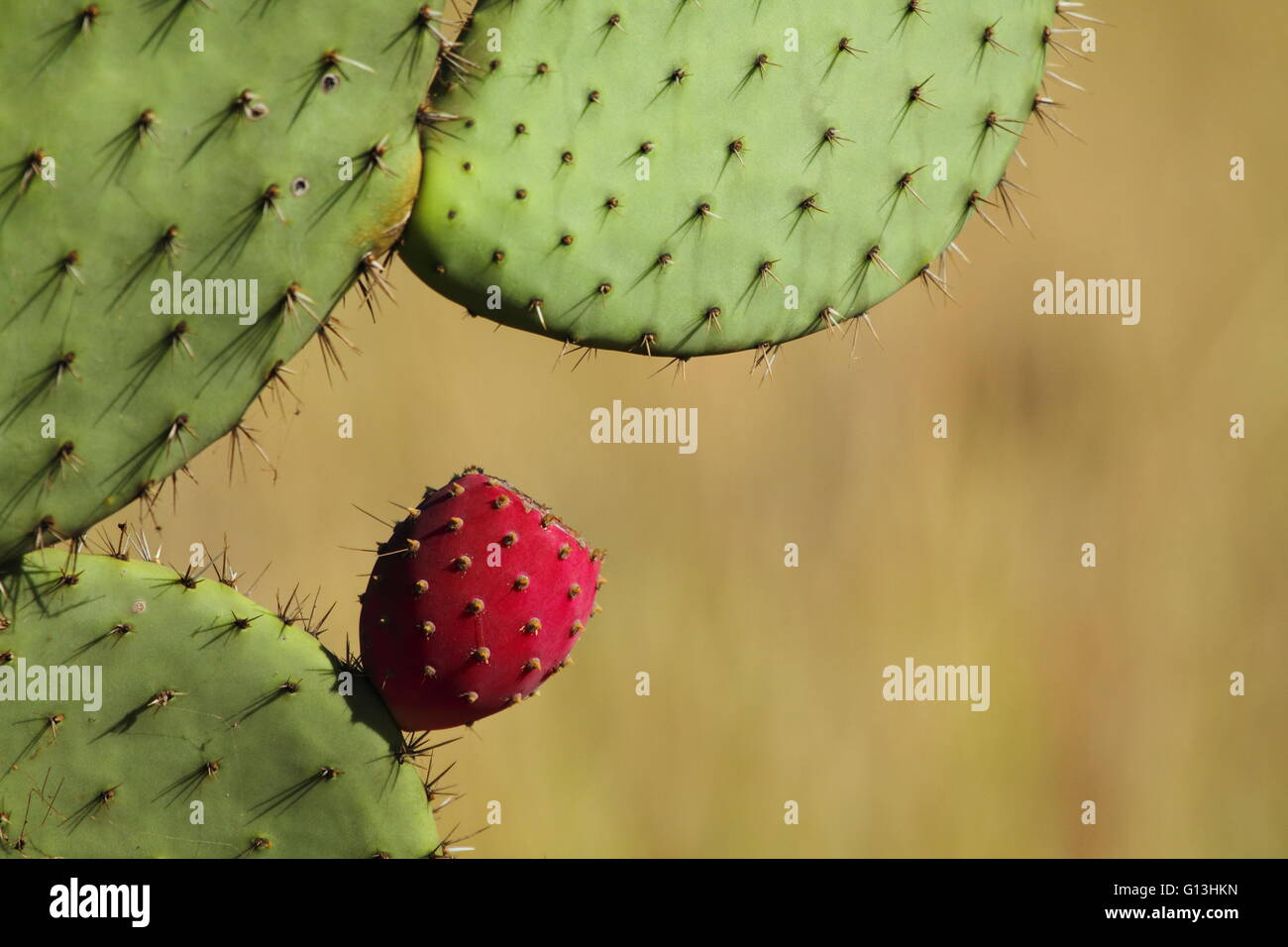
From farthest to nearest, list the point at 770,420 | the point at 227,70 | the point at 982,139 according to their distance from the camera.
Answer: the point at 770,420 < the point at 982,139 < the point at 227,70

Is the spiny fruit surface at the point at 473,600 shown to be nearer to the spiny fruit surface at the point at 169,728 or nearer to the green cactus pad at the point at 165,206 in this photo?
the spiny fruit surface at the point at 169,728

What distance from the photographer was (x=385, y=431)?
9.36ft

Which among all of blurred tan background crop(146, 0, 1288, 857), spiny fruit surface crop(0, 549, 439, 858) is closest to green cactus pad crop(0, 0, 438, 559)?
spiny fruit surface crop(0, 549, 439, 858)

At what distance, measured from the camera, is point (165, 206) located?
1.07m

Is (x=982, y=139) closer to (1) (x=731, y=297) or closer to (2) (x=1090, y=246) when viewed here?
(1) (x=731, y=297)

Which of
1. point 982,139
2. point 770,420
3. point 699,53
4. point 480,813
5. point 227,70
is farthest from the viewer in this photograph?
point 770,420

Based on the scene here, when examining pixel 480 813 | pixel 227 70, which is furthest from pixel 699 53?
pixel 480 813

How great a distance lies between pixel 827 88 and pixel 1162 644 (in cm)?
213

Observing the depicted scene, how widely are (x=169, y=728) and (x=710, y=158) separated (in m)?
0.71

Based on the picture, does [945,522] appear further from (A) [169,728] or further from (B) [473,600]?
(A) [169,728]

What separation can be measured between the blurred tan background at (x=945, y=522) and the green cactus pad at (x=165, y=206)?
5.45ft

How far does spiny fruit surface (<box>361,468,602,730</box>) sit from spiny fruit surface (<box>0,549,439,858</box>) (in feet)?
0.19

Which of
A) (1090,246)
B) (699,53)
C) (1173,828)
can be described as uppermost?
(1090,246)

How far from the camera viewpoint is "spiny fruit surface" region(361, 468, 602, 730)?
3.98 ft
